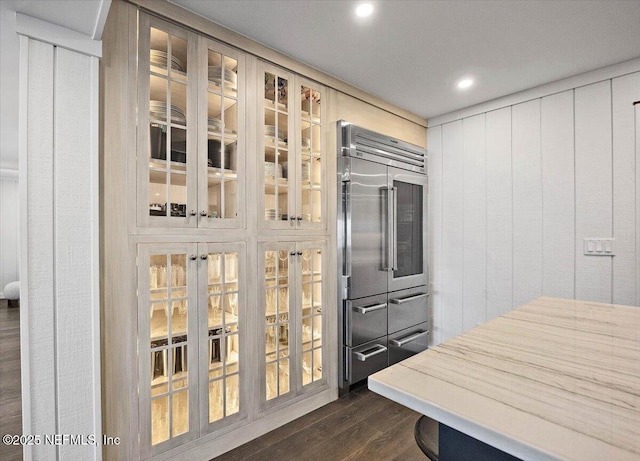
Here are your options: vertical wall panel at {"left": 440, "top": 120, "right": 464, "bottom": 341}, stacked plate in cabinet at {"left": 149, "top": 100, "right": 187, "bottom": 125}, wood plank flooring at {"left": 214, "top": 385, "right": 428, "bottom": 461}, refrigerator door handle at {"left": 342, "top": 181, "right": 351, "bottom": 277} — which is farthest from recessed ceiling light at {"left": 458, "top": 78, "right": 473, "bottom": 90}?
wood plank flooring at {"left": 214, "top": 385, "right": 428, "bottom": 461}

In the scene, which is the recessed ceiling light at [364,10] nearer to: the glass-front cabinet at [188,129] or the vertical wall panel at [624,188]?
the glass-front cabinet at [188,129]

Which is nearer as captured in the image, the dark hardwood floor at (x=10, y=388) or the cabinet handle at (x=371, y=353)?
the dark hardwood floor at (x=10, y=388)

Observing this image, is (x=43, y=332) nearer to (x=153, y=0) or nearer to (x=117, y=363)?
(x=117, y=363)

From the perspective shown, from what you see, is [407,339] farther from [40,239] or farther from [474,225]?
[40,239]

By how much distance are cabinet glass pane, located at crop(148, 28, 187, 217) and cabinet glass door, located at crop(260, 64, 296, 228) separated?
1.69 feet

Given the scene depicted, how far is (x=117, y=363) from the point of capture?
1606 mm

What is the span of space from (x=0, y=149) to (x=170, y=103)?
16.4 ft

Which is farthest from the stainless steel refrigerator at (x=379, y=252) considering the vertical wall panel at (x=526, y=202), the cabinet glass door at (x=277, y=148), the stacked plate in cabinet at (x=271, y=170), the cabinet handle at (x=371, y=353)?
the vertical wall panel at (x=526, y=202)

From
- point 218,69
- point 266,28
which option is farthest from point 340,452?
point 266,28

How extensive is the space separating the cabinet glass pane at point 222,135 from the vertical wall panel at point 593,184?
2591 mm

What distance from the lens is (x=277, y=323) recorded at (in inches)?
88.7

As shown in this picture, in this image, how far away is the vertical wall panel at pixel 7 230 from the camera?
6.84m

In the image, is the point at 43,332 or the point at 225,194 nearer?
the point at 43,332

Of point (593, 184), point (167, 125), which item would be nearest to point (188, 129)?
point (167, 125)
